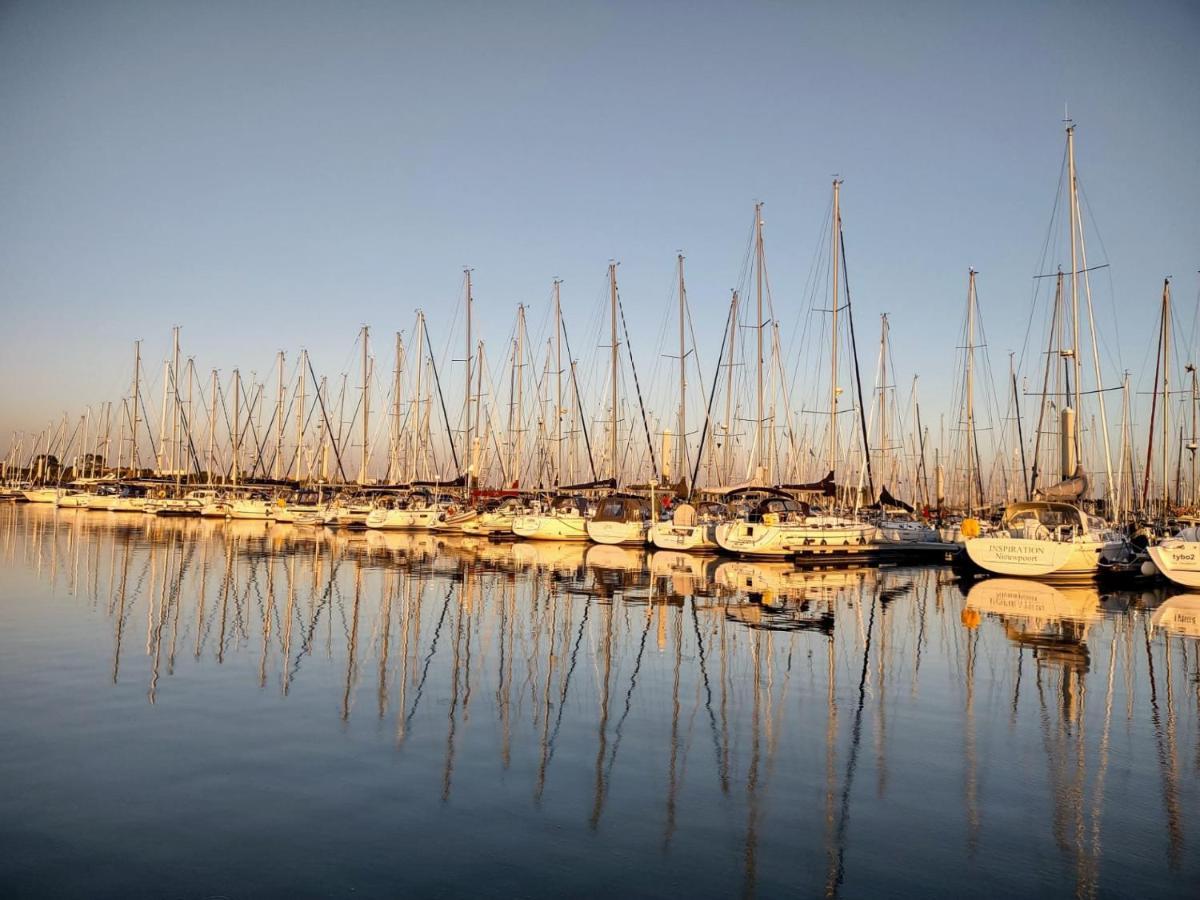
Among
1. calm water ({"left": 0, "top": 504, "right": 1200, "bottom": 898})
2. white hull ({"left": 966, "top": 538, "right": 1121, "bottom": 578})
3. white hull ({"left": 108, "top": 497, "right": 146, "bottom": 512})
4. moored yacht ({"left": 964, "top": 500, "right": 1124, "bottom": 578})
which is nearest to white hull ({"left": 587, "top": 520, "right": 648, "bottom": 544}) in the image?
moored yacht ({"left": 964, "top": 500, "right": 1124, "bottom": 578})

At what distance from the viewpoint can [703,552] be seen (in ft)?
142

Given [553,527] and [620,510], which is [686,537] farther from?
[553,527]

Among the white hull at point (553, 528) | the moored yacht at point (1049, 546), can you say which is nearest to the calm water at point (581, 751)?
the moored yacht at point (1049, 546)

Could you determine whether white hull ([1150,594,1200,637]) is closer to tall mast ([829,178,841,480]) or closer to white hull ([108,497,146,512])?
tall mast ([829,178,841,480])

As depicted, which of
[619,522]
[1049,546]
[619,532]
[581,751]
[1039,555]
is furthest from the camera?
[619,522]

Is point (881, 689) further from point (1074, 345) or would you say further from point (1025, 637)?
point (1074, 345)

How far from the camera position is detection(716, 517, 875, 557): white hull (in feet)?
125

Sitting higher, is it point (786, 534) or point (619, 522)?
point (619, 522)

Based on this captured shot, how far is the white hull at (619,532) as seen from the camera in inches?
1825

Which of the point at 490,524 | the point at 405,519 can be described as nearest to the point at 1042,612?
the point at 490,524

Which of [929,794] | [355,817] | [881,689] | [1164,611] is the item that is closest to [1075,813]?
[929,794]

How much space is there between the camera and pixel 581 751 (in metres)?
9.96

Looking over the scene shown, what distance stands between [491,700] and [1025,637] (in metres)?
12.8

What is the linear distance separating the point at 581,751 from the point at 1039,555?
86.0 ft
